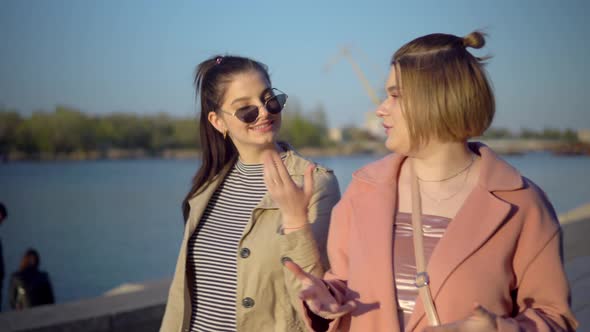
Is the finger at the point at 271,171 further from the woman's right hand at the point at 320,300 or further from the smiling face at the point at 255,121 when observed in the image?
the smiling face at the point at 255,121

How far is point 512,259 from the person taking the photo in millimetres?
1953

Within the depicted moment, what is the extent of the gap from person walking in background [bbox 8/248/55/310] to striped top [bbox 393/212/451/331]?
7499 millimetres

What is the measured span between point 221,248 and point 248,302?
13.8 inches

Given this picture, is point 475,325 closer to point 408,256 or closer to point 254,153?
point 408,256

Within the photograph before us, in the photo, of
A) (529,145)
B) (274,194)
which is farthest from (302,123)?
(274,194)

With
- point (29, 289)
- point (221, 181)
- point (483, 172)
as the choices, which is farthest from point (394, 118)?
point (29, 289)

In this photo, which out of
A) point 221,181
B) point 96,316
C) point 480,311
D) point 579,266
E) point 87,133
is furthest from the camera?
point 87,133

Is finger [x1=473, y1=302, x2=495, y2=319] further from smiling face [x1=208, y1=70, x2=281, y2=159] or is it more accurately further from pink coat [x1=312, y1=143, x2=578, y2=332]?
smiling face [x1=208, y1=70, x2=281, y2=159]

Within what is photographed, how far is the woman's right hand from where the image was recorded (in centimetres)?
201

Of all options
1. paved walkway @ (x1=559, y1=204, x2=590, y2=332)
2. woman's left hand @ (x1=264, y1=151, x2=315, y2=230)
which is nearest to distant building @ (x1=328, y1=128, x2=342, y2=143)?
paved walkway @ (x1=559, y1=204, x2=590, y2=332)

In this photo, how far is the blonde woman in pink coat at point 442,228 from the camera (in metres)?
1.91

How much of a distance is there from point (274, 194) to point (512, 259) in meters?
0.87

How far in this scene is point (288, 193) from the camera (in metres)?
2.31

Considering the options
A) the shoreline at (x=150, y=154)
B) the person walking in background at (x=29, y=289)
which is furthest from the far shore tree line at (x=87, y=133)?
the person walking in background at (x=29, y=289)
